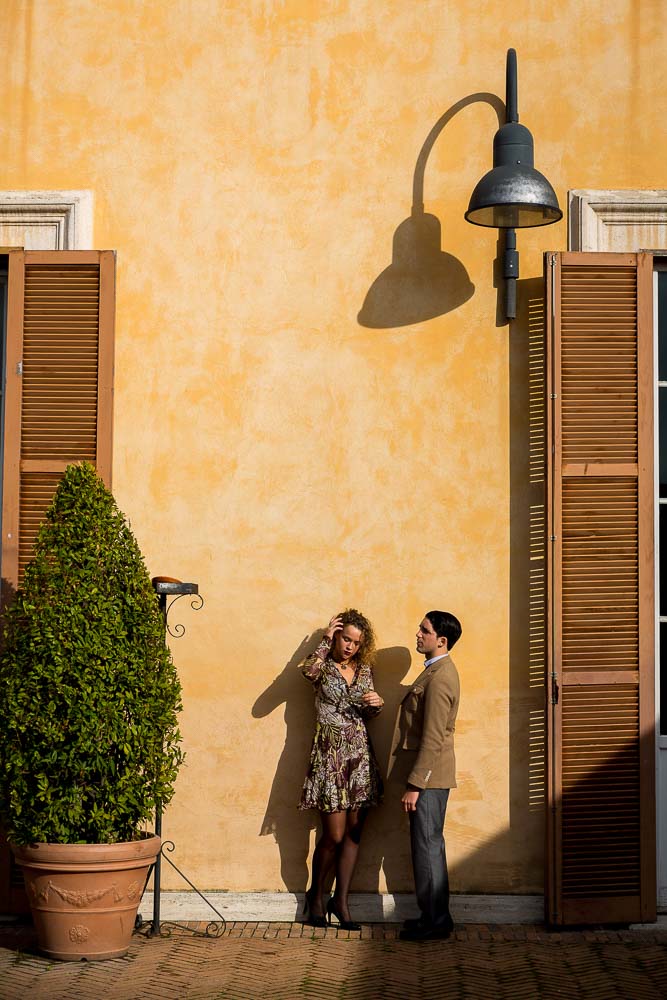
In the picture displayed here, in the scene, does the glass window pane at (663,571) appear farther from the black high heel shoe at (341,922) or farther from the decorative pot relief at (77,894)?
the decorative pot relief at (77,894)

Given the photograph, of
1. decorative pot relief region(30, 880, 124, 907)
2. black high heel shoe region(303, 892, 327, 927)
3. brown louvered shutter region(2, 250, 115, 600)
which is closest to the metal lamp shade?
brown louvered shutter region(2, 250, 115, 600)

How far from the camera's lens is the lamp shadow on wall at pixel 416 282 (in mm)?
6500

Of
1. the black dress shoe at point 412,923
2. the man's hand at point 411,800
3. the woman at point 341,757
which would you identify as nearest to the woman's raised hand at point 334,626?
the woman at point 341,757

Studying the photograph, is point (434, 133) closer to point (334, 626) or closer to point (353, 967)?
point (334, 626)

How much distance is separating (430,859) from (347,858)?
40 centimetres

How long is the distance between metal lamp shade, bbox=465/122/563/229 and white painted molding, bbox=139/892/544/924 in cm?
319

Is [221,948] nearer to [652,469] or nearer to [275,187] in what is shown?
[652,469]

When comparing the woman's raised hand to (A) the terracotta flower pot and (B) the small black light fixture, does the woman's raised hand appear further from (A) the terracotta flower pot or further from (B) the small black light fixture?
(B) the small black light fixture

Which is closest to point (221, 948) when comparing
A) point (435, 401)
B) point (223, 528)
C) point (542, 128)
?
point (223, 528)

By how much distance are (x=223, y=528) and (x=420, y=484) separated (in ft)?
3.24

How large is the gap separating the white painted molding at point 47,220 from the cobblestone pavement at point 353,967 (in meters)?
3.31

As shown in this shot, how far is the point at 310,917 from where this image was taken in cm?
→ 627

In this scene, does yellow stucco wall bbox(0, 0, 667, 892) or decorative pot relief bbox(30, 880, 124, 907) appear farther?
yellow stucco wall bbox(0, 0, 667, 892)

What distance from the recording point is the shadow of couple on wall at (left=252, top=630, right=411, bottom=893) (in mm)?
6352
